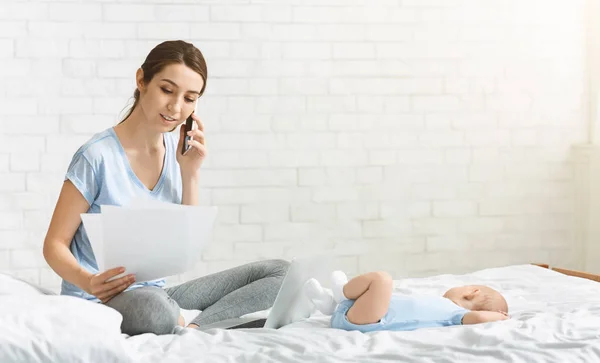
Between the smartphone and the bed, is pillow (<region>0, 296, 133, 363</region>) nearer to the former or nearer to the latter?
the bed

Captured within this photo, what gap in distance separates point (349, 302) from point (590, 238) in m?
2.74

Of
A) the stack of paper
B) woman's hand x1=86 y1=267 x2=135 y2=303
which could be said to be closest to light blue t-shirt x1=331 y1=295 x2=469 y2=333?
the stack of paper

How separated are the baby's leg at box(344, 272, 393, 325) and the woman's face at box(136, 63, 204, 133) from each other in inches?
27.0

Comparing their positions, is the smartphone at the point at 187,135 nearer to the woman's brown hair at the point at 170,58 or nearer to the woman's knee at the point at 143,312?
the woman's brown hair at the point at 170,58

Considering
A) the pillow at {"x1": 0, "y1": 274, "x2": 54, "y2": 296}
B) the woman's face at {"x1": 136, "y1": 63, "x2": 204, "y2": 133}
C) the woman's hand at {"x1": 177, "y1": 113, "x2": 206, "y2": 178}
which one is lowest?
the pillow at {"x1": 0, "y1": 274, "x2": 54, "y2": 296}

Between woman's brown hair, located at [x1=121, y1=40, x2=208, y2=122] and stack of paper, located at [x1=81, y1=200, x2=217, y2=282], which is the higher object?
woman's brown hair, located at [x1=121, y1=40, x2=208, y2=122]

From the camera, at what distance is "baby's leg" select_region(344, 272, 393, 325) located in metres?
2.10

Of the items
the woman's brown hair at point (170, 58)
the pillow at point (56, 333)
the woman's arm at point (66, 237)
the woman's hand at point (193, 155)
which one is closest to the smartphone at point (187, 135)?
the woman's hand at point (193, 155)

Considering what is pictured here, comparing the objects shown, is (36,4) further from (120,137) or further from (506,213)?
(506,213)

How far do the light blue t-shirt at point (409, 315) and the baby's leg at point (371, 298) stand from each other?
0.02 metres

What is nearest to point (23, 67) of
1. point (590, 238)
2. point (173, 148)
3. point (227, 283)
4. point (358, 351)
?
point (173, 148)

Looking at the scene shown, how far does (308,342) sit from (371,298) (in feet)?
0.84

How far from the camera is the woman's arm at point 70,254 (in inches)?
80.8

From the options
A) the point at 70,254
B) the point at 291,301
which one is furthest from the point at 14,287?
the point at 291,301
